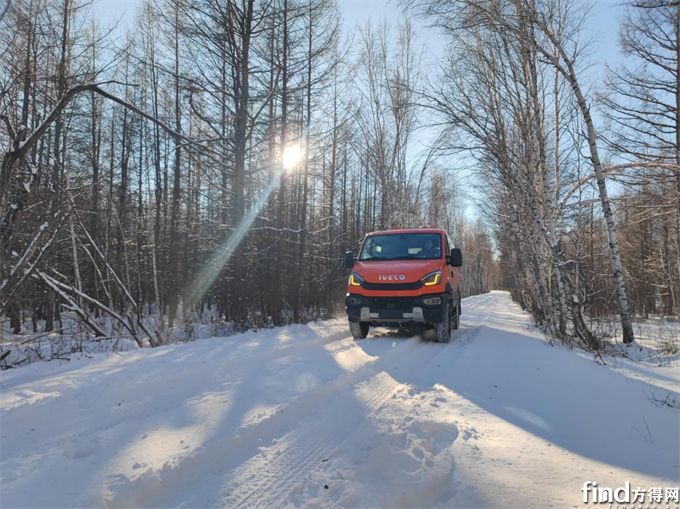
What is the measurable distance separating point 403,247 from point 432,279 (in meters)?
1.30

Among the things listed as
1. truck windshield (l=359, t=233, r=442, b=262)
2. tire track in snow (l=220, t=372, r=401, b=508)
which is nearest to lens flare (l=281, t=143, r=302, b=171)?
truck windshield (l=359, t=233, r=442, b=262)

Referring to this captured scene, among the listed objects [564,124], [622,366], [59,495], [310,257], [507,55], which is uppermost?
[507,55]

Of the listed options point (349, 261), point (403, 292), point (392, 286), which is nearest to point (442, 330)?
point (403, 292)

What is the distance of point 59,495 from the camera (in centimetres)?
243

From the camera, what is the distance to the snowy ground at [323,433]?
2510 millimetres

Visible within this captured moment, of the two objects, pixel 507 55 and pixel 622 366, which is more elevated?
pixel 507 55

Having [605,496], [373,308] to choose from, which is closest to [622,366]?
[373,308]

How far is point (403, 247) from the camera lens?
9109 millimetres

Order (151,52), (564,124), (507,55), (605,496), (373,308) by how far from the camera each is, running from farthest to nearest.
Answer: (151,52)
(564,124)
(507,55)
(373,308)
(605,496)

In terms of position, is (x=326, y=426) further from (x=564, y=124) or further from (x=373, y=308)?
(x=564, y=124)

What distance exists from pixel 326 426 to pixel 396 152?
62.6ft

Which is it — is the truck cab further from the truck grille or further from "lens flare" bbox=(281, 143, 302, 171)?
"lens flare" bbox=(281, 143, 302, 171)

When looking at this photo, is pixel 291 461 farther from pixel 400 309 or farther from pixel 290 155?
pixel 290 155

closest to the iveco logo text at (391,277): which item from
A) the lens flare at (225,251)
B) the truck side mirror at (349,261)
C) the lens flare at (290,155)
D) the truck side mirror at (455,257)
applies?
the truck side mirror at (349,261)
